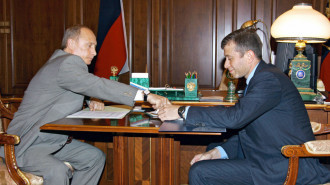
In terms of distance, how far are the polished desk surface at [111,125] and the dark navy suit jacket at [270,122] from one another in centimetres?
19

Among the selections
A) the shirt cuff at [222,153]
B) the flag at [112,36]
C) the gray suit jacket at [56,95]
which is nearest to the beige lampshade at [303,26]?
the shirt cuff at [222,153]

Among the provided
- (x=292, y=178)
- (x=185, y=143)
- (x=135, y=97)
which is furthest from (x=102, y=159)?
(x=292, y=178)

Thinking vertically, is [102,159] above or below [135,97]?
below

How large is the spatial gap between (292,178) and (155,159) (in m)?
0.88

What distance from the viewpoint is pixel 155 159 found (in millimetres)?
2152

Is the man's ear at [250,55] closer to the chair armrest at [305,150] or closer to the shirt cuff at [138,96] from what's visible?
the chair armrest at [305,150]

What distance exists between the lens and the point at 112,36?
4.52 metres

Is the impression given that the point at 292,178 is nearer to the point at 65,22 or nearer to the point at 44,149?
the point at 44,149

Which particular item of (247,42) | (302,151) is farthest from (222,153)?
(247,42)

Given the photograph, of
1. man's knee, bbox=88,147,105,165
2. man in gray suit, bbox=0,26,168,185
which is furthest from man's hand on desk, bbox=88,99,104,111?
man's knee, bbox=88,147,105,165

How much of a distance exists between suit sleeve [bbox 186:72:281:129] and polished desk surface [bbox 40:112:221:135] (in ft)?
0.48

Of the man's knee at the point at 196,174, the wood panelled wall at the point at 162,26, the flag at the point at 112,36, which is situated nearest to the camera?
the man's knee at the point at 196,174

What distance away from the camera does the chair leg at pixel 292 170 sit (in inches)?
63.8

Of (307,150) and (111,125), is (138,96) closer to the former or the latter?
(111,125)
